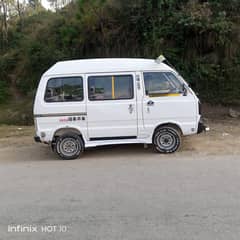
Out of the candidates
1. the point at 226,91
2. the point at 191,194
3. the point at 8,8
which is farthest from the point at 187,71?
the point at 8,8

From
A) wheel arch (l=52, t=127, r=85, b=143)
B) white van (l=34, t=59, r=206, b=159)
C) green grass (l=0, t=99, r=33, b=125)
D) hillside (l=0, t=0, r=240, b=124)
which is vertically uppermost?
hillside (l=0, t=0, r=240, b=124)

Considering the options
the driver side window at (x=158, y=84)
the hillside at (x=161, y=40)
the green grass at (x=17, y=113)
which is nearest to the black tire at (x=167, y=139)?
the driver side window at (x=158, y=84)

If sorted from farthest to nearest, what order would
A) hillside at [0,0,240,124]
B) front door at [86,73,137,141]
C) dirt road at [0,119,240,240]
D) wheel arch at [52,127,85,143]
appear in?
hillside at [0,0,240,124]
wheel arch at [52,127,85,143]
front door at [86,73,137,141]
dirt road at [0,119,240,240]

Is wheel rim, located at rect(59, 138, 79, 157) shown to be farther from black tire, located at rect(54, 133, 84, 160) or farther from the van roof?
the van roof

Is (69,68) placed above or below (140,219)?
above

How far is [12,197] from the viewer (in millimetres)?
6598

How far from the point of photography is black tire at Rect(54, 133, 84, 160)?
9469 mm

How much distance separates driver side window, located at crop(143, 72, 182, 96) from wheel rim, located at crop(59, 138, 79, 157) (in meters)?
2.04

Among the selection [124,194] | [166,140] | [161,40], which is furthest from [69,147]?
[161,40]

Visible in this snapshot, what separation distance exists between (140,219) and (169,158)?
12.5 ft

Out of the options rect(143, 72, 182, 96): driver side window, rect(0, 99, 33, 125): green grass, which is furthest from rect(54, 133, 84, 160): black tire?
rect(0, 99, 33, 125): green grass

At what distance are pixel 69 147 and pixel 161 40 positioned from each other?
8446 mm

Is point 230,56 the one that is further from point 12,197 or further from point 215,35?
point 12,197

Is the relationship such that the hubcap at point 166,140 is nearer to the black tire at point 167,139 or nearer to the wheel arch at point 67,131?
the black tire at point 167,139
